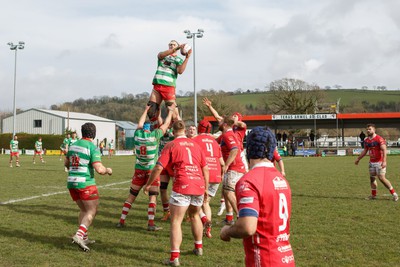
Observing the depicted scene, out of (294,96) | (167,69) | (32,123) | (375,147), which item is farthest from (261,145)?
(32,123)

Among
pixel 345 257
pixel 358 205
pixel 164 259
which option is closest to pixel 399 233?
pixel 345 257

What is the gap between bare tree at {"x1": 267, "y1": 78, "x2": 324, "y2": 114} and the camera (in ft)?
250

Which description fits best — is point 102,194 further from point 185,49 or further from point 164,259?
point 164,259

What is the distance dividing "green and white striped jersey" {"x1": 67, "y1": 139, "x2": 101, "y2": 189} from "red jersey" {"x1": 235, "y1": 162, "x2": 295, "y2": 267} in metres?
4.43

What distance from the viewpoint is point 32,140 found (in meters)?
66.2

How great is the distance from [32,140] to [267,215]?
6712cm

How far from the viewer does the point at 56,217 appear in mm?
10453

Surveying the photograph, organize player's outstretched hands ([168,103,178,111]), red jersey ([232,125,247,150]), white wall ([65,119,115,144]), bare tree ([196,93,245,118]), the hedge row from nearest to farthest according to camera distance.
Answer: player's outstretched hands ([168,103,178,111]) → red jersey ([232,125,247,150]) → the hedge row → bare tree ([196,93,245,118]) → white wall ([65,119,115,144])

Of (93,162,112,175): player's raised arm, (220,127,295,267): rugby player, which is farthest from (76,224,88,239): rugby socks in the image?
(220,127,295,267): rugby player

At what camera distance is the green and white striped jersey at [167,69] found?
31.4ft

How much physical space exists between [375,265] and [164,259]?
307 centimetres

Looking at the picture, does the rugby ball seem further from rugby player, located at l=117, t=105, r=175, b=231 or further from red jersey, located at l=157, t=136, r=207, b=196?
red jersey, located at l=157, t=136, r=207, b=196

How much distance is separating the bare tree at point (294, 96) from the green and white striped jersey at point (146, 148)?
225ft

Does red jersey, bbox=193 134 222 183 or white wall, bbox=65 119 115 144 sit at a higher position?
white wall, bbox=65 119 115 144
